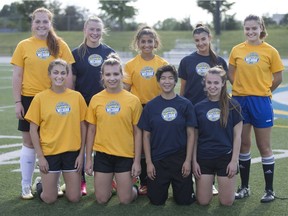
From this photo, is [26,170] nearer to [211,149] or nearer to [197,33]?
[211,149]

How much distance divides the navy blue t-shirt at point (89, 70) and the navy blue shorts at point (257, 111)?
1.43 m

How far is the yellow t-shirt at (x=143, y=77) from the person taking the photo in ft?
15.9

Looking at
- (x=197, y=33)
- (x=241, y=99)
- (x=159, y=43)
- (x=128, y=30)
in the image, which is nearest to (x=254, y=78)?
(x=241, y=99)

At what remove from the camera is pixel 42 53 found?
4.71 m

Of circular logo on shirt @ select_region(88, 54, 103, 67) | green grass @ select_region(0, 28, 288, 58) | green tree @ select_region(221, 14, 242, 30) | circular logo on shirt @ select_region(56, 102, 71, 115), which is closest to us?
circular logo on shirt @ select_region(56, 102, 71, 115)

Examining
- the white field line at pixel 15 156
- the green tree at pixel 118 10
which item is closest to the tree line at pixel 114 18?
the green tree at pixel 118 10

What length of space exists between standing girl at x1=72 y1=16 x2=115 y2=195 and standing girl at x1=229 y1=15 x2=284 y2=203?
51.7 inches

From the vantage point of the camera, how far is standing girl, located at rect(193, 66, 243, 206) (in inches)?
174

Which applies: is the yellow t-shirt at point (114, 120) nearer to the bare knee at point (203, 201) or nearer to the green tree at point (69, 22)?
the bare knee at point (203, 201)

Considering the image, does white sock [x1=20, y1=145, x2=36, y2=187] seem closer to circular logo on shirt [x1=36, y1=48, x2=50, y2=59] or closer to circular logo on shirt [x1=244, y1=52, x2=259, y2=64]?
circular logo on shirt [x1=36, y1=48, x2=50, y2=59]

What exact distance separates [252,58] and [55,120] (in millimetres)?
1899

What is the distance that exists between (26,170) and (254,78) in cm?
233

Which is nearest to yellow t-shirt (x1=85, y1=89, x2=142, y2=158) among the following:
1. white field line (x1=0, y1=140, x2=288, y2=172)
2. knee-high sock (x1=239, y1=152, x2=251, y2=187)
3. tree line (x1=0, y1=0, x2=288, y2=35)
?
knee-high sock (x1=239, y1=152, x2=251, y2=187)

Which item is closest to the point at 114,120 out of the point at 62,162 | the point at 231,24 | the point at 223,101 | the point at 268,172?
the point at 62,162
